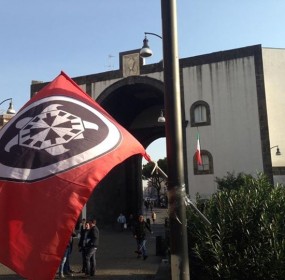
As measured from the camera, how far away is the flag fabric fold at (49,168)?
13.6 ft

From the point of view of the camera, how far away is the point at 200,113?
26141mm

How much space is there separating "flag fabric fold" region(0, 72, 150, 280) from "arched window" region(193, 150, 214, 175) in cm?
2045

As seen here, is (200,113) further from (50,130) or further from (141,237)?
(50,130)

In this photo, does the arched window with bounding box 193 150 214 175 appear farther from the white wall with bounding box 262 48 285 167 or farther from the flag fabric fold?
the flag fabric fold

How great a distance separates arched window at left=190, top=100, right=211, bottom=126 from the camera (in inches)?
1021

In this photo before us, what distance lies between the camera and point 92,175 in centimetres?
453

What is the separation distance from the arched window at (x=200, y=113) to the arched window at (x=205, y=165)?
1769mm

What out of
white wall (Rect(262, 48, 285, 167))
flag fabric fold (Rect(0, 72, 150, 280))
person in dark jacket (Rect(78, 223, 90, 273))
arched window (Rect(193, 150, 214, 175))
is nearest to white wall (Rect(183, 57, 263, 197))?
arched window (Rect(193, 150, 214, 175))

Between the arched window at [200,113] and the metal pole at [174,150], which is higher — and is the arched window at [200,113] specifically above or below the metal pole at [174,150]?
above

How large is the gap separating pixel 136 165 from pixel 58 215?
103ft

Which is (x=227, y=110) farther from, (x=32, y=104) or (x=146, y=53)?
(x=32, y=104)

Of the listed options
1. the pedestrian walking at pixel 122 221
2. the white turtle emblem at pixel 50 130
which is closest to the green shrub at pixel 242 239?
the white turtle emblem at pixel 50 130

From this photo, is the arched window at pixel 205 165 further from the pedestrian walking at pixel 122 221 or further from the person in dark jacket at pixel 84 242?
the person in dark jacket at pixel 84 242

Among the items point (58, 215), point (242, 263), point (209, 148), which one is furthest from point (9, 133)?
point (209, 148)
